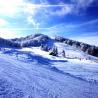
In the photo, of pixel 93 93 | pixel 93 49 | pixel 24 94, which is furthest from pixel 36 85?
pixel 93 49

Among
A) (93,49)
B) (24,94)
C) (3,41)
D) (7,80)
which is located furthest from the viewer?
(93,49)

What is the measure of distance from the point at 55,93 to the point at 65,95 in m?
0.66

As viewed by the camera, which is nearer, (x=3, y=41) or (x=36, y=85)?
(x=36, y=85)

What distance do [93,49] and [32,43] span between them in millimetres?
63016

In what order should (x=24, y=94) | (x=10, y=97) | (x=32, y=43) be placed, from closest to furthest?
(x=10, y=97) → (x=24, y=94) → (x=32, y=43)

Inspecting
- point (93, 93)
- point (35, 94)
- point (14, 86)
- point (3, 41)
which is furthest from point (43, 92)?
point (3, 41)

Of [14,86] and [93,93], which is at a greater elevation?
[14,86]

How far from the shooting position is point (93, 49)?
6437 inches

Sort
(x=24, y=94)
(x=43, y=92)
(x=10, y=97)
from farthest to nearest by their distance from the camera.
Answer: (x=43, y=92), (x=24, y=94), (x=10, y=97)

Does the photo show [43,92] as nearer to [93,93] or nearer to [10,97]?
[10,97]

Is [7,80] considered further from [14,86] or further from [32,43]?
[32,43]

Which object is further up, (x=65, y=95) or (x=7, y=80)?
(x=7, y=80)

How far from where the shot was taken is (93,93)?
13.2m

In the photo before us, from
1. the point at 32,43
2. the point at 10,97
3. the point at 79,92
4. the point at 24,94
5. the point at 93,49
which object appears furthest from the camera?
the point at 32,43
